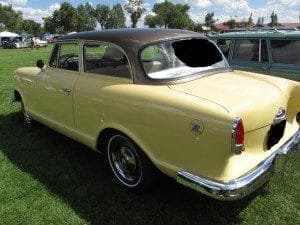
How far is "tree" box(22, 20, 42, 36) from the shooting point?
10906cm

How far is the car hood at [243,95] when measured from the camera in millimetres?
3021

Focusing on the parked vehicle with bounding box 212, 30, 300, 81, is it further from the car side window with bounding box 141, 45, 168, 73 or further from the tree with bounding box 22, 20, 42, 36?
the tree with bounding box 22, 20, 42, 36

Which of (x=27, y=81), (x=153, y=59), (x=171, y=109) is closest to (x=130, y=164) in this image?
(x=171, y=109)

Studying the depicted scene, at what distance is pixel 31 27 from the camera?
373ft

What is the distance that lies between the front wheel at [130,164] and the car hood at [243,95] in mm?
803

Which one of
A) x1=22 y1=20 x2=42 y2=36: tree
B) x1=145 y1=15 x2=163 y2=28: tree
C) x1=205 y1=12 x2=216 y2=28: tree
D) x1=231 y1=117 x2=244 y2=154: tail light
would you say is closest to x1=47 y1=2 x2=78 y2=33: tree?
x1=145 y1=15 x2=163 y2=28: tree

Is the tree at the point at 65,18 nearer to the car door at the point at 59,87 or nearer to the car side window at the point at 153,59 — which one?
the car door at the point at 59,87

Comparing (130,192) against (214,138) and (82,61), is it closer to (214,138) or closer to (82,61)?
(214,138)

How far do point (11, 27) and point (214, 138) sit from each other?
4044 inches

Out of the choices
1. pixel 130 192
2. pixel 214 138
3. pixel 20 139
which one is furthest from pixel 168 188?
pixel 20 139

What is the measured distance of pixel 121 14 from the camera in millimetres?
110750

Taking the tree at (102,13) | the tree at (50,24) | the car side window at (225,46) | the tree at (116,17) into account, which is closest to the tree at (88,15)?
the tree at (102,13)

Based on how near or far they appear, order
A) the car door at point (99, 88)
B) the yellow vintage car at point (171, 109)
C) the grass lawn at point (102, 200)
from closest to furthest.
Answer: the yellow vintage car at point (171, 109), the grass lawn at point (102, 200), the car door at point (99, 88)

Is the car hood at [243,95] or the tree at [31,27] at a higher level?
the car hood at [243,95]
